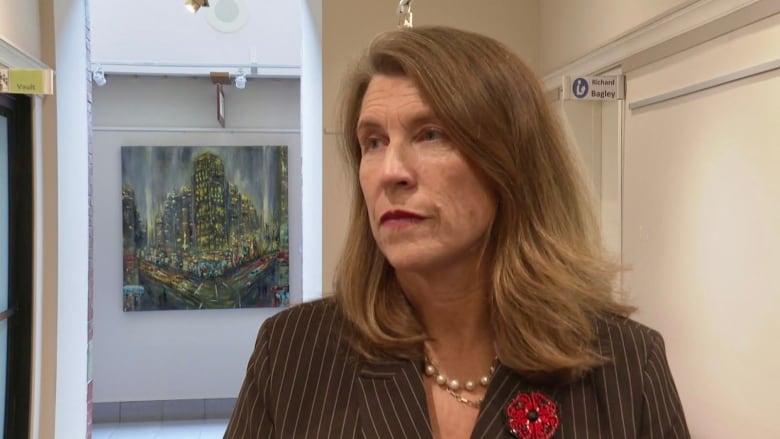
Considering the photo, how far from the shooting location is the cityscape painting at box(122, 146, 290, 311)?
5598 millimetres

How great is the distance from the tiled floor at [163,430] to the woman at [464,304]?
4.66m

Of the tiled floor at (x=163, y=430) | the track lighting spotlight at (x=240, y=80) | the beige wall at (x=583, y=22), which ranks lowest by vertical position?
the tiled floor at (x=163, y=430)

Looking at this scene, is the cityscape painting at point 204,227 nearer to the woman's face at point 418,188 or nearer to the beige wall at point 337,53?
the beige wall at point 337,53

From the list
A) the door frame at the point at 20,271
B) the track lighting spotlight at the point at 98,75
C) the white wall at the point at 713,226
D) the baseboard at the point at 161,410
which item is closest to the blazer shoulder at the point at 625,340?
the white wall at the point at 713,226

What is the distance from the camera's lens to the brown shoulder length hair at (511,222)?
0.93m

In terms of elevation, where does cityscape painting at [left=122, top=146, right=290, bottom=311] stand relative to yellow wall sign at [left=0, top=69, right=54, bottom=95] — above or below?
below

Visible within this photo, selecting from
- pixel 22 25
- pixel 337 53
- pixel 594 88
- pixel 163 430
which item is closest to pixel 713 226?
pixel 594 88

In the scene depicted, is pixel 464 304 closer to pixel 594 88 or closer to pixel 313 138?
pixel 594 88

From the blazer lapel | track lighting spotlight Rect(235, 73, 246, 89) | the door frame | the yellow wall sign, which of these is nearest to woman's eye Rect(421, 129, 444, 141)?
the blazer lapel

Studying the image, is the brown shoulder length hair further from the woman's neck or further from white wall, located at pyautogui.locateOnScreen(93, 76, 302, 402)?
white wall, located at pyautogui.locateOnScreen(93, 76, 302, 402)

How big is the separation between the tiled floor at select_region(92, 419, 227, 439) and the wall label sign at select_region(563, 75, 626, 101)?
405 cm

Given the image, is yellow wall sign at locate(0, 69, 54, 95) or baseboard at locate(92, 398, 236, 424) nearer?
yellow wall sign at locate(0, 69, 54, 95)

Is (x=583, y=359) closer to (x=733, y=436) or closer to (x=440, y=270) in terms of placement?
(x=440, y=270)

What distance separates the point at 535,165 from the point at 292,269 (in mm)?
4983
